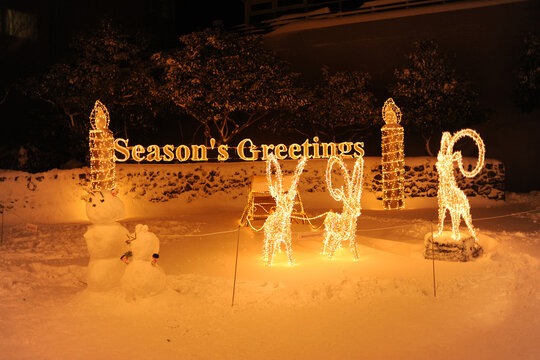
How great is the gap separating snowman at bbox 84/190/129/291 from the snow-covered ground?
264 millimetres

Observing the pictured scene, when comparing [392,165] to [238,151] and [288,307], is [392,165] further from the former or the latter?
[288,307]

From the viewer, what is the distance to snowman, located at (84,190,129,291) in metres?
6.67

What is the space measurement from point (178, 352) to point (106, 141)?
9.65m

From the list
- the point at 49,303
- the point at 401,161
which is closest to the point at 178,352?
the point at 49,303

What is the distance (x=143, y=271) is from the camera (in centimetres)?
640

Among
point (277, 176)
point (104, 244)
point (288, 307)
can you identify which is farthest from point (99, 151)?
point (288, 307)

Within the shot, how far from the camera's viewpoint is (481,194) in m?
15.1

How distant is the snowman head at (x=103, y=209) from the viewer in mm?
6711

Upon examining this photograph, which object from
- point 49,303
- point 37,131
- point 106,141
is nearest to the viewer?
point 49,303

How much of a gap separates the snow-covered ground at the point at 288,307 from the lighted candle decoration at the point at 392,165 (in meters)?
4.86

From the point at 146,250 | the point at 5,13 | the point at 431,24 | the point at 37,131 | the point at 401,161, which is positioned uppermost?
the point at 5,13

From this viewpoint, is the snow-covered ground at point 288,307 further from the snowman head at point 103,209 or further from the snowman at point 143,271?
the snowman head at point 103,209

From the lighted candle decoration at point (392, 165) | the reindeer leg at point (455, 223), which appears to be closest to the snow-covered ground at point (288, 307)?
the reindeer leg at point (455, 223)

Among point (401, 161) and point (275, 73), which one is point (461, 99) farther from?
point (275, 73)
